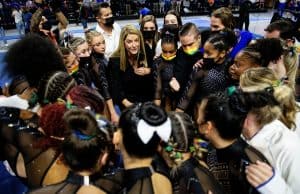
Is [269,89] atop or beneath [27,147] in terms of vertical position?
atop

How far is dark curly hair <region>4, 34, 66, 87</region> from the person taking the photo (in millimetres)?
2256

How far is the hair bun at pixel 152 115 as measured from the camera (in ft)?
4.40

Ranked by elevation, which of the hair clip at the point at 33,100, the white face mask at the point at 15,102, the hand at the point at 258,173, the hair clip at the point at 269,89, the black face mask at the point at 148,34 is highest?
the black face mask at the point at 148,34

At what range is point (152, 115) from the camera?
1.37 m

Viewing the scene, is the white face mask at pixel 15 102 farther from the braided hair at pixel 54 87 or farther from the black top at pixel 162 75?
the black top at pixel 162 75

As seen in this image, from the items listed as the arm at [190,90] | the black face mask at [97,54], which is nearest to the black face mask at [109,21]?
the black face mask at [97,54]

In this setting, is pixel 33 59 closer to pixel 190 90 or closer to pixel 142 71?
pixel 142 71

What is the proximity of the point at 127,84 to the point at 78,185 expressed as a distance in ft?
5.45

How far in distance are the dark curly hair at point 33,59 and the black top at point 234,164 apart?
1404 mm

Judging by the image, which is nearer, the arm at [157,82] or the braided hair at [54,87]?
the braided hair at [54,87]

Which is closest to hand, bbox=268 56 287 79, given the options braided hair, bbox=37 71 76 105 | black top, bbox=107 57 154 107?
black top, bbox=107 57 154 107

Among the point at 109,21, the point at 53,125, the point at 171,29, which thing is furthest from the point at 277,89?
the point at 109,21

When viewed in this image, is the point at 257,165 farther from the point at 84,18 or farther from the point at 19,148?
the point at 84,18

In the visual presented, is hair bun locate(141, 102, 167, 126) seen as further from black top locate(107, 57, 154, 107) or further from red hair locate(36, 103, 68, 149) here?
black top locate(107, 57, 154, 107)
